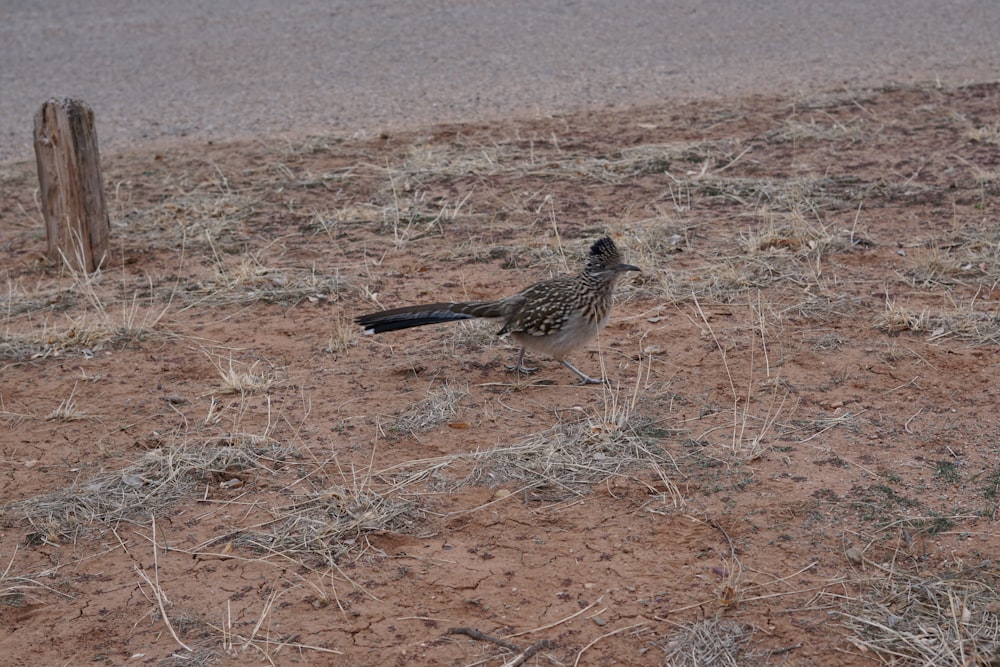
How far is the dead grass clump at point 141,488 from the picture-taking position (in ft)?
15.6

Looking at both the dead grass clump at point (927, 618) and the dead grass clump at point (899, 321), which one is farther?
the dead grass clump at point (899, 321)

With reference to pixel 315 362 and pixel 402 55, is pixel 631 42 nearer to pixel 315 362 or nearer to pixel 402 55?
pixel 402 55

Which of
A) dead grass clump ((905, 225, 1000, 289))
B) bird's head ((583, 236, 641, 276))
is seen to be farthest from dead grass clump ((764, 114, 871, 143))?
bird's head ((583, 236, 641, 276))

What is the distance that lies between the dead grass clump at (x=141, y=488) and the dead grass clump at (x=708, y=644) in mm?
2140

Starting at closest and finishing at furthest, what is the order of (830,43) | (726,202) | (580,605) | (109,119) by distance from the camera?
(580,605) < (726,202) < (109,119) < (830,43)

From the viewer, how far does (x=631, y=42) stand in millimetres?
14445

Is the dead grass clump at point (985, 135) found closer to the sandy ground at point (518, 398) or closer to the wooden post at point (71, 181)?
the sandy ground at point (518, 398)

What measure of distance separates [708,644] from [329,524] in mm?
1625

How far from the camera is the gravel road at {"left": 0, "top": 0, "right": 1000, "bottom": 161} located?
12.0 meters

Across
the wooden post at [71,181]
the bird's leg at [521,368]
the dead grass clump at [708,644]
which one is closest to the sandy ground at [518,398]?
the dead grass clump at [708,644]

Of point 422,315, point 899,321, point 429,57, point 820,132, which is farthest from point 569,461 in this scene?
point 429,57

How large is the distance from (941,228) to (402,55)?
8573 mm

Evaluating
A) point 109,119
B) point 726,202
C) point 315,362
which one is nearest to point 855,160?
point 726,202

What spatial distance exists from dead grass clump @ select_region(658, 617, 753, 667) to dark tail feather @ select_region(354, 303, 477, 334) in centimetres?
252
